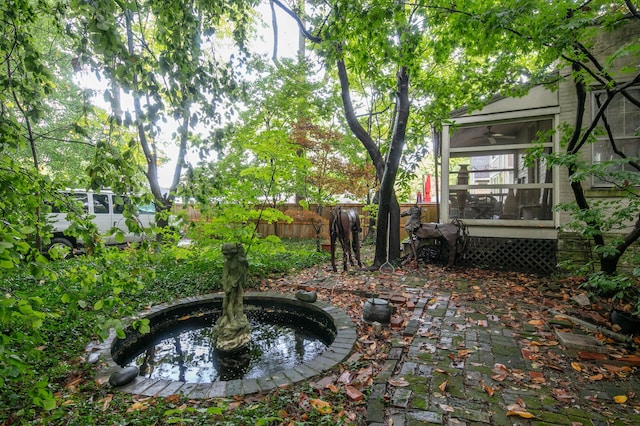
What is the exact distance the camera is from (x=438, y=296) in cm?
479

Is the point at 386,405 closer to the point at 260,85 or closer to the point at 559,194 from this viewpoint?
the point at 559,194

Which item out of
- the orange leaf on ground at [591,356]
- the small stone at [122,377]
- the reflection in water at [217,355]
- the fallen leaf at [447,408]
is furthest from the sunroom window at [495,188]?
the small stone at [122,377]

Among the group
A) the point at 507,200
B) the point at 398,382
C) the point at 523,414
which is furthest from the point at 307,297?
the point at 507,200

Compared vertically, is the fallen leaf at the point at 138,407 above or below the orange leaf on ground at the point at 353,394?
below

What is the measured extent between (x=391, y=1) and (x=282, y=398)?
3.94 metres

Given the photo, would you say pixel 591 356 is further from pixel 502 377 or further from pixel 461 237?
pixel 461 237

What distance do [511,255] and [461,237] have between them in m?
1.13

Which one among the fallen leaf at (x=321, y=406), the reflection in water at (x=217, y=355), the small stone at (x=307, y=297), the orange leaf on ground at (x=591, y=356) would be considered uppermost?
the small stone at (x=307, y=297)

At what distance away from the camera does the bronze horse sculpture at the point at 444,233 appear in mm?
6652

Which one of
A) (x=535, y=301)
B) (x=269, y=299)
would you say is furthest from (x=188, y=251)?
(x=535, y=301)

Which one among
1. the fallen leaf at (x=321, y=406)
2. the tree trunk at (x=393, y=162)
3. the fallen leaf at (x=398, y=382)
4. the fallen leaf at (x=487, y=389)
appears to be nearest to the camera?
the fallen leaf at (x=321, y=406)

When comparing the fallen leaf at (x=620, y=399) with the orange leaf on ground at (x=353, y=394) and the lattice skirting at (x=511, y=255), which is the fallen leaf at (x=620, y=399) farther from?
the lattice skirting at (x=511, y=255)

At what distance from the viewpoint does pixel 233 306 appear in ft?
12.3

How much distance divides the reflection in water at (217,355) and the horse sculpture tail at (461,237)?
4.16 meters
